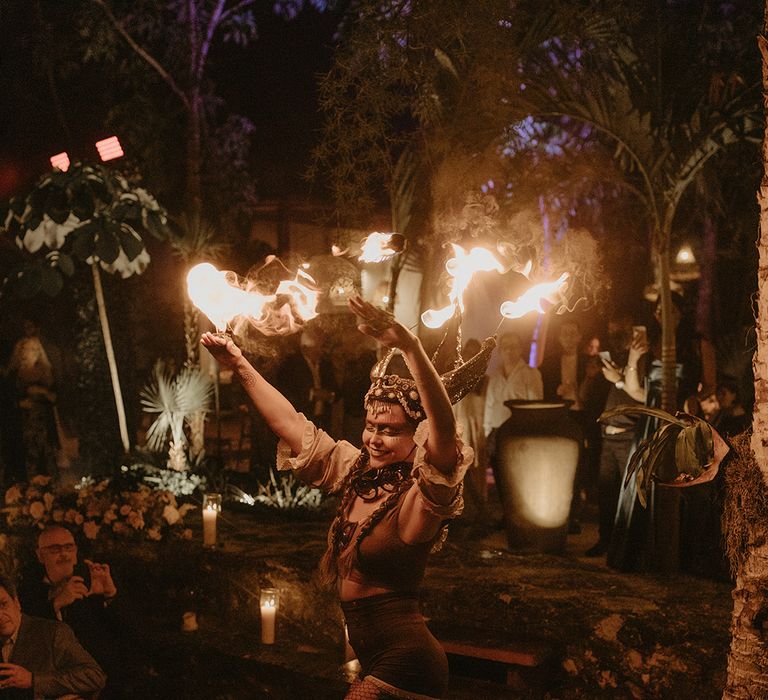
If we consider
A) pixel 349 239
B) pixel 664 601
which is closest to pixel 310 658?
pixel 664 601

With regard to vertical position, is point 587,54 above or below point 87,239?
above

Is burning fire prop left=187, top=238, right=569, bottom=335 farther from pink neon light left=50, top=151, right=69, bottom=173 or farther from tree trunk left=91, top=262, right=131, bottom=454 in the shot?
tree trunk left=91, top=262, right=131, bottom=454

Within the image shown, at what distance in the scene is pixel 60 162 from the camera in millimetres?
7930

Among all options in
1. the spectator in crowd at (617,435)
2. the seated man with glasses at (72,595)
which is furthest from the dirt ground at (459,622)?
the spectator in crowd at (617,435)

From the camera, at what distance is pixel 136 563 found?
657cm

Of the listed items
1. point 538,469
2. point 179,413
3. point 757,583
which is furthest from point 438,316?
point 179,413

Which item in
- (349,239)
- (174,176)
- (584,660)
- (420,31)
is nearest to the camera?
(584,660)

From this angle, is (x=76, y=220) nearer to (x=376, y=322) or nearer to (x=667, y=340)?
(x=667, y=340)

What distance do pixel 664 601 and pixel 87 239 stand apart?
5.55m

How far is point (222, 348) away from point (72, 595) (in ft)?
6.65

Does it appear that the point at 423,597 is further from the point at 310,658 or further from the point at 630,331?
the point at 630,331

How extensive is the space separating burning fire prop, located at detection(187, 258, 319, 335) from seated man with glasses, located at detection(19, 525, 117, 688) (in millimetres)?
1904

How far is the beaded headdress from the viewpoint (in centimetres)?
322

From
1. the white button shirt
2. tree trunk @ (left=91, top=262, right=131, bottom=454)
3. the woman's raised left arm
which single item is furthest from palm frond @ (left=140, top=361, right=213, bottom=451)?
the woman's raised left arm
